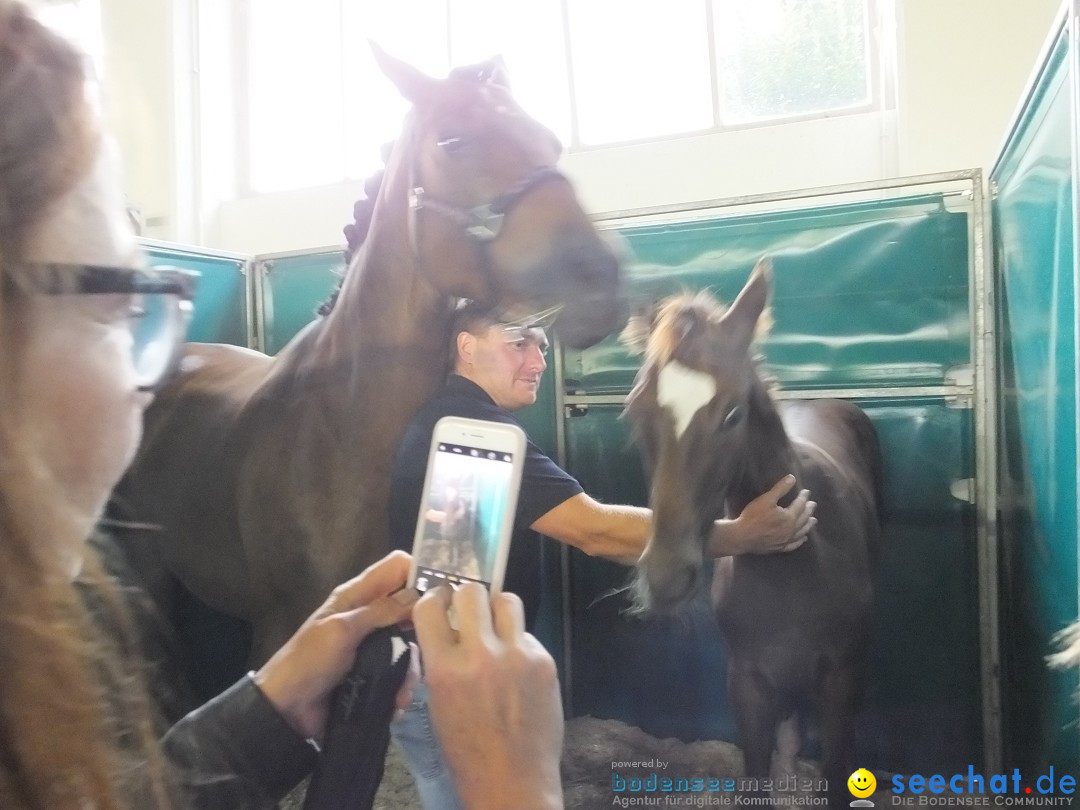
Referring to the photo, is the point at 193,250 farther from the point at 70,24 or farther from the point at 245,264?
the point at 70,24

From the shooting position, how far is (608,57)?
757 millimetres

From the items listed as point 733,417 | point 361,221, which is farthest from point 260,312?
point 733,417

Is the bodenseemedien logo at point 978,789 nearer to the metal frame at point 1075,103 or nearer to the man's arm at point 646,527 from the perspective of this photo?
the man's arm at point 646,527

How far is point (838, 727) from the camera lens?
2.55ft

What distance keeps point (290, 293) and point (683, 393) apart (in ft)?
2.40

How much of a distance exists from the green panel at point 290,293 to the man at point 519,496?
0.56 m

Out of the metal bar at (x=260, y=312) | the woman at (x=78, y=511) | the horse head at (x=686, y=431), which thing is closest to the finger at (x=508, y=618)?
the woman at (x=78, y=511)

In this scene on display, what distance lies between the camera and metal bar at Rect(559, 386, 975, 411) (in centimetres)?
86

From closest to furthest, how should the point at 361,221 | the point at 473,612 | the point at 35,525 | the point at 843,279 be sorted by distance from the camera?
the point at 35,525 → the point at 473,612 → the point at 361,221 → the point at 843,279

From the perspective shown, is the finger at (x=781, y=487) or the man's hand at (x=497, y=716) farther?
the finger at (x=781, y=487)

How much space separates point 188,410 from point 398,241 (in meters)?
0.28

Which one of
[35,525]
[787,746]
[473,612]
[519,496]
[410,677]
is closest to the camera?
[35,525]

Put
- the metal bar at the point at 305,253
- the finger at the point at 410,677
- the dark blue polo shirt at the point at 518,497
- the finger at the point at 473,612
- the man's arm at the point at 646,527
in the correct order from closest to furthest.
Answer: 1. the finger at the point at 473,612
2. the finger at the point at 410,677
3. the dark blue polo shirt at the point at 518,497
4. the man's arm at the point at 646,527
5. the metal bar at the point at 305,253

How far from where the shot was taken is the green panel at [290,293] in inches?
43.5
